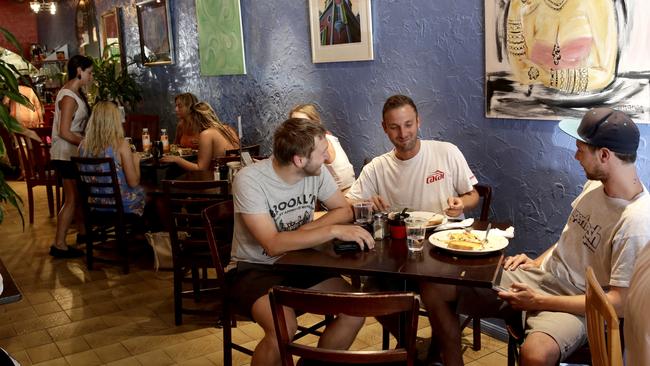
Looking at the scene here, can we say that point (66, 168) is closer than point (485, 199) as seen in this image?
No

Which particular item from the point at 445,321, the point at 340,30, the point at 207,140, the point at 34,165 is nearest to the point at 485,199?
the point at 445,321

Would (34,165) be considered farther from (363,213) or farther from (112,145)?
(363,213)

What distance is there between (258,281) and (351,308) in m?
0.92

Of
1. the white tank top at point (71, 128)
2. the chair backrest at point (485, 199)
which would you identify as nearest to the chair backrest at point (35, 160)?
the white tank top at point (71, 128)

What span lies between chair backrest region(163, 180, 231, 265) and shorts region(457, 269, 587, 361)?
5.19 feet

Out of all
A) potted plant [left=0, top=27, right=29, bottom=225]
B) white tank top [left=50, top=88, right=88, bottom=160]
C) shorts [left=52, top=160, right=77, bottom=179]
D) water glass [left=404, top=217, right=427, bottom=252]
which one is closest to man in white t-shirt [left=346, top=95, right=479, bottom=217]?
water glass [left=404, top=217, right=427, bottom=252]

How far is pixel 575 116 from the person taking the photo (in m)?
2.80

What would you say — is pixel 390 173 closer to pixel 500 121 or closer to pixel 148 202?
pixel 500 121

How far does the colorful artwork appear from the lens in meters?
2.55

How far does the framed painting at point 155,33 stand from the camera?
6.88 m

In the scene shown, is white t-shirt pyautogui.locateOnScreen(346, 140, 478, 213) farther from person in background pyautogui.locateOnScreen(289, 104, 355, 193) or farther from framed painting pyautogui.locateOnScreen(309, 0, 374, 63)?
framed painting pyautogui.locateOnScreen(309, 0, 374, 63)

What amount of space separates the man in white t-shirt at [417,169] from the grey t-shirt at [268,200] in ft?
1.28

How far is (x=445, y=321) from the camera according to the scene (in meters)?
2.54

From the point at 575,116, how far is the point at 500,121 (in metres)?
0.44
